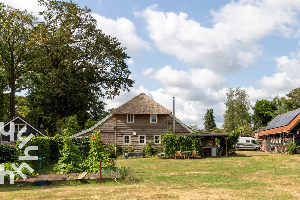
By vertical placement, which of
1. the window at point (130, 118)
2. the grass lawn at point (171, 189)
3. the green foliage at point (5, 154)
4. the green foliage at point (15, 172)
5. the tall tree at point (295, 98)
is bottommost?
the grass lawn at point (171, 189)

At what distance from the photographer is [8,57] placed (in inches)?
1859

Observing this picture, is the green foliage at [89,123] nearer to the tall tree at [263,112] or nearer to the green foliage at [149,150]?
the green foliage at [149,150]

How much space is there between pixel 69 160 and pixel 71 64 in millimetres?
25080

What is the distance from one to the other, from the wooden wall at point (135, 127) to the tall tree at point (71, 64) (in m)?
4.51

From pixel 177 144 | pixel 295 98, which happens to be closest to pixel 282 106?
pixel 295 98

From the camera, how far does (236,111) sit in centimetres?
7006

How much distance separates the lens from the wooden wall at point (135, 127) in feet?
129

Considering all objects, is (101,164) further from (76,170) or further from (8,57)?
(8,57)

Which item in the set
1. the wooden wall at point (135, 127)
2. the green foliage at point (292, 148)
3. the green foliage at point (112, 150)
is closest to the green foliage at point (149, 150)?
the wooden wall at point (135, 127)

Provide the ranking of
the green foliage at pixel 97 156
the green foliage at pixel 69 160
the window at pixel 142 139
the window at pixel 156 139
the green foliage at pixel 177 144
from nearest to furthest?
the green foliage at pixel 97 156
the green foliage at pixel 69 160
the green foliage at pixel 177 144
the window at pixel 156 139
the window at pixel 142 139

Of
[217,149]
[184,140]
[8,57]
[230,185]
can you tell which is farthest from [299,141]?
[8,57]

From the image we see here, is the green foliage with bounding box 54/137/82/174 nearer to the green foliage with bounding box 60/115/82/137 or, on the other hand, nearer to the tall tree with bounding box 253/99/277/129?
the green foliage with bounding box 60/115/82/137

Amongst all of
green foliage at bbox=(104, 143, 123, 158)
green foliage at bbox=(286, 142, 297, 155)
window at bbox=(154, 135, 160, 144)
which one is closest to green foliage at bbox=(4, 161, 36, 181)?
green foliage at bbox=(104, 143, 123, 158)

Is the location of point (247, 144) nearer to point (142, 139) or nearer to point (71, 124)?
point (142, 139)
